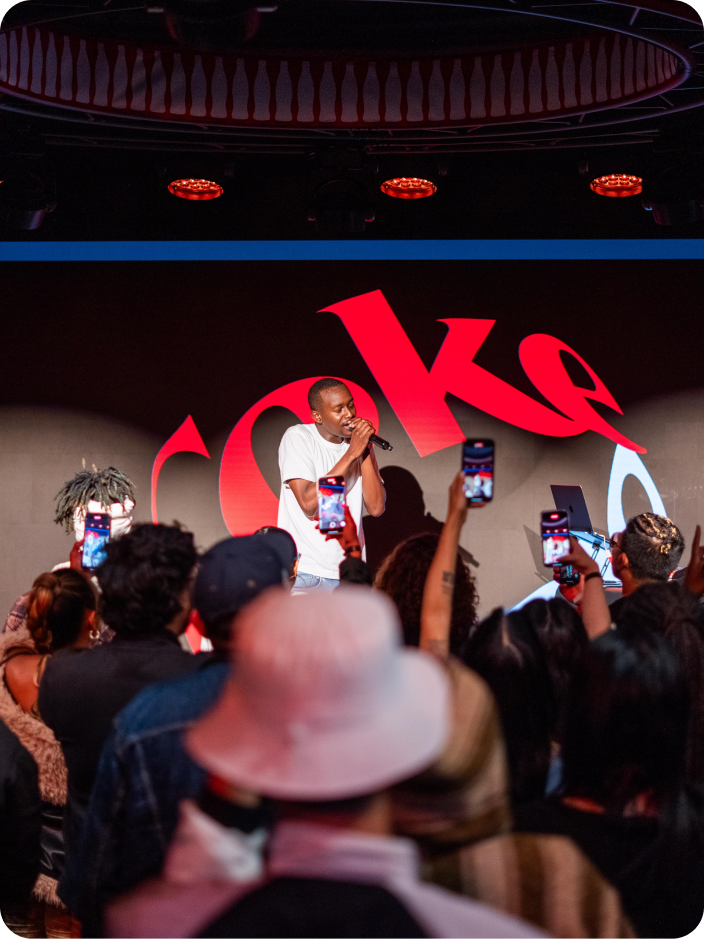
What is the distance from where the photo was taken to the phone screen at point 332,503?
114 inches

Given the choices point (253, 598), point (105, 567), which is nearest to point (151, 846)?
point (253, 598)

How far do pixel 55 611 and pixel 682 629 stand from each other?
1.39 meters

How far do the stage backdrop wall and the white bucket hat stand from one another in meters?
4.39

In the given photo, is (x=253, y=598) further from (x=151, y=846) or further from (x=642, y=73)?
(x=642, y=73)

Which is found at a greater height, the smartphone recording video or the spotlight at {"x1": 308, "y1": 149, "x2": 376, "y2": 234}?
the spotlight at {"x1": 308, "y1": 149, "x2": 376, "y2": 234}

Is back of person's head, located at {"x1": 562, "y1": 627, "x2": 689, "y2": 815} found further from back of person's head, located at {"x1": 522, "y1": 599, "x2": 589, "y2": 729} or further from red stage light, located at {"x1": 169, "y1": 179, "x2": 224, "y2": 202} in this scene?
red stage light, located at {"x1": 169, "y1": 179, "x2": 224, "y2": 202}

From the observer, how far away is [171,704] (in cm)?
144

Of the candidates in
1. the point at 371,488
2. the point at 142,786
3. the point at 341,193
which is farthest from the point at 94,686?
the point at 341,193

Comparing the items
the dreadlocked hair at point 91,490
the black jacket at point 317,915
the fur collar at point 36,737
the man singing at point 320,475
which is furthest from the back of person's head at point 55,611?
the dreadlocked hair at point 91,490

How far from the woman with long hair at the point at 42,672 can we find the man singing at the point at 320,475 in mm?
2109

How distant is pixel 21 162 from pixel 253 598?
3812 mm

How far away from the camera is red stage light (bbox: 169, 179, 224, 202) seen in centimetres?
502

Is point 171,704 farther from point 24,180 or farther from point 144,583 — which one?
point 24,180

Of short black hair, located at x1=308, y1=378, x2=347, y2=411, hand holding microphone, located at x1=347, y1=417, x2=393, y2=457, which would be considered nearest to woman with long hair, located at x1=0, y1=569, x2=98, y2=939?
hand holding microphone, located at x1=347, y1=417, x2=393, y2=457
